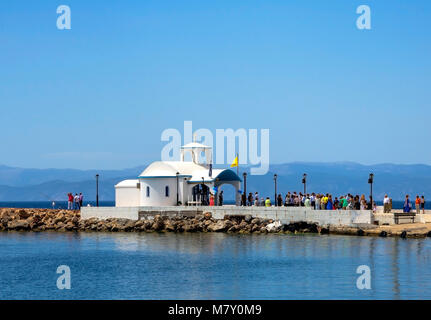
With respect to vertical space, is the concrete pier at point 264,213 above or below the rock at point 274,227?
above

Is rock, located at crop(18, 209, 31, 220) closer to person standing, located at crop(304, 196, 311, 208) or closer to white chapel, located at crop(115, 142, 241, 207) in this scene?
white chapel, located at crop(115, 142, 241, 207)

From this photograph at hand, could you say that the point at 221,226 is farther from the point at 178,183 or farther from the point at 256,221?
the point at 178,183

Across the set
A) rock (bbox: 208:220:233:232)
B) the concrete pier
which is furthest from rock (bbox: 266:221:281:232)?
rock (bbox: 208:220:233:232)

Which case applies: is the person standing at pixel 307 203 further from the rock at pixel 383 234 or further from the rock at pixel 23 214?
the rock at pixel 23 214

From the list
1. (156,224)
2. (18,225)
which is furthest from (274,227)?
(18,225)

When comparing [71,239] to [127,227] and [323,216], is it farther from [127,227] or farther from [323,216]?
[323,216]

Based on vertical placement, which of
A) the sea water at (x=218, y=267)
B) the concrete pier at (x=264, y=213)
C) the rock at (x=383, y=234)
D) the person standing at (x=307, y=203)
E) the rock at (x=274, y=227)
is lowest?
the sea water at (x=218, y=267)

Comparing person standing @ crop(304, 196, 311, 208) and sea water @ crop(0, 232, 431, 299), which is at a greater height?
person standing @ crop(304, 196, 311, 208)

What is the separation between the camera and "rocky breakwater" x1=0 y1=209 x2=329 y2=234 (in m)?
49.3

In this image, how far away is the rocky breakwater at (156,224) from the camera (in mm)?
49312

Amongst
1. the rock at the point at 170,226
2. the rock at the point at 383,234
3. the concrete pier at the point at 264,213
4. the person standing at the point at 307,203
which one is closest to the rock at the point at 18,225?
the concrete pier at the point at 264,213

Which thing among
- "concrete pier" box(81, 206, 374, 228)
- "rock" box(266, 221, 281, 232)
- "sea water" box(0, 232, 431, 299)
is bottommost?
"sea water" box(0, 232, 431, 299)

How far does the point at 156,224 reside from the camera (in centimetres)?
5291
